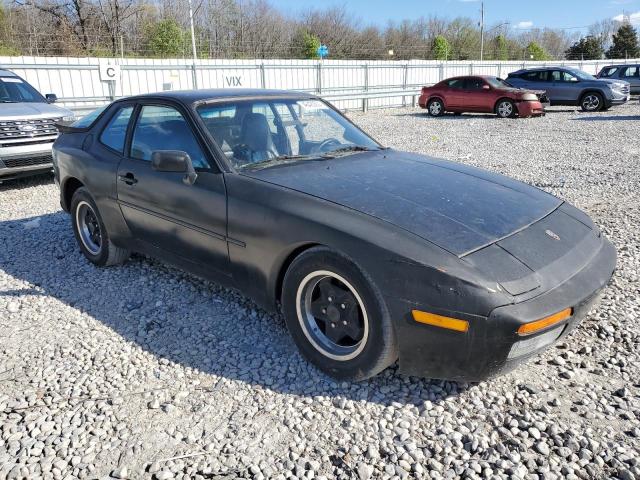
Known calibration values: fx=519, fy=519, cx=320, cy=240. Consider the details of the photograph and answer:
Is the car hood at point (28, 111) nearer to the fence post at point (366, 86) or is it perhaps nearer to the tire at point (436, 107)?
the tire at point (436, 107)

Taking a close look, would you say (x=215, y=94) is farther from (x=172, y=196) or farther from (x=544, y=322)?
(x=544, y=322)

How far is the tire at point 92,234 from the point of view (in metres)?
4.48

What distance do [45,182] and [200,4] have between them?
34812 millimetres

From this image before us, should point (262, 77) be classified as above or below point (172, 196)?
above

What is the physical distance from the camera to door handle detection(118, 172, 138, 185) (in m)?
3.92

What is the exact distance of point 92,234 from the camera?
4762 mm

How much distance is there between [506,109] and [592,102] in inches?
150

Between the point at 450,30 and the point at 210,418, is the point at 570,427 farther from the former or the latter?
the point at 450,30

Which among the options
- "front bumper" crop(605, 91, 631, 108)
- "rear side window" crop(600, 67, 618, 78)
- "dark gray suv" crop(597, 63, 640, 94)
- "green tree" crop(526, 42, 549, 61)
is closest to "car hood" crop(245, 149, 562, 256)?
"front bumper" crop(605, 91, 631, 108)

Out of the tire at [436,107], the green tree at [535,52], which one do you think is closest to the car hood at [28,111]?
the tire at [436,107]

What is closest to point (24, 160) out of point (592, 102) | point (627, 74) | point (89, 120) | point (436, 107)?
point (89, 120)

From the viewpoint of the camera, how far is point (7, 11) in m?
29.1

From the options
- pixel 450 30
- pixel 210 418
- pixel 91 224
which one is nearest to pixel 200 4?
pixel 450 30

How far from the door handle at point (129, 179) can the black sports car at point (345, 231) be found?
24mm
